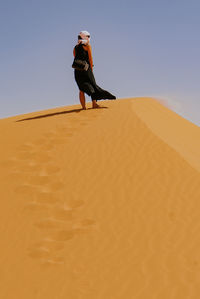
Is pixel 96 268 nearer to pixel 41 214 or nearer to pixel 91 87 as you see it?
pixel 41 214

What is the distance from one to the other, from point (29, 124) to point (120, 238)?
6.57 m

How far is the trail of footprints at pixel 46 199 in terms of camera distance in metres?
5.97

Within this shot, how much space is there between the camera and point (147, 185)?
7344 mm

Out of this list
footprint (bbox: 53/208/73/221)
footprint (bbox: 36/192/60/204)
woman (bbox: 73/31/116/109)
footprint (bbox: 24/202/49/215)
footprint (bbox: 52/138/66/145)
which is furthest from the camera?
woman (bbox: 73/31/116/109)

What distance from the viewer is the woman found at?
35.5 feet

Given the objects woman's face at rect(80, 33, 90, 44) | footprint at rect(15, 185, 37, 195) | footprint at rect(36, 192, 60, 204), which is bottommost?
footprint at rect(36, 192, 60, 204)

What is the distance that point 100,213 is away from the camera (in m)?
6.64

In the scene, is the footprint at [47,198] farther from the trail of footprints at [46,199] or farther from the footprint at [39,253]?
the footprint at [39,253]

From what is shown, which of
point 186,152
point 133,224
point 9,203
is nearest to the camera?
point 133,224

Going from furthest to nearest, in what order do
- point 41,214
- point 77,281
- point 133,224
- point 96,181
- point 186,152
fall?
point 186,152
point 96,181
point 41,214
point 133,224
point 77,281

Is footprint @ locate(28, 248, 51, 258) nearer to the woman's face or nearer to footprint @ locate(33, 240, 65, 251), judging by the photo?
footprint @ locate(33, 240, 65, 251)

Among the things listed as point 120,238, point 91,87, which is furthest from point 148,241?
point 91,87

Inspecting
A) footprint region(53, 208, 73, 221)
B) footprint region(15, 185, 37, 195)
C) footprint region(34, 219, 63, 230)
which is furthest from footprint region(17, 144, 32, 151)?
footprint region(34, 219, 63, 230)

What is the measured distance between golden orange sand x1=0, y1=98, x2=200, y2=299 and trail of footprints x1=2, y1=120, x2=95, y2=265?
0.02m
